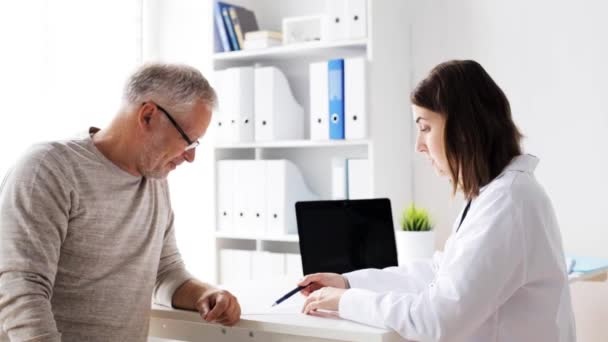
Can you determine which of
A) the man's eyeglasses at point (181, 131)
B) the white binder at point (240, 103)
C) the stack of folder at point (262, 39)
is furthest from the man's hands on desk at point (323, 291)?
the stack of folder at point (262, 39)

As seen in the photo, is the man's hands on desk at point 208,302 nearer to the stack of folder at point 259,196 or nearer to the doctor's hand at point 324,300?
the doctor's hand at point 324,300

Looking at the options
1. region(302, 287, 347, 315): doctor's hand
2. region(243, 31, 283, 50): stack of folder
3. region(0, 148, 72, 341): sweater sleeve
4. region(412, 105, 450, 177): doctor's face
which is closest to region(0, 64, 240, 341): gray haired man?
region(0, 148, 72, 341): sweater sleeve

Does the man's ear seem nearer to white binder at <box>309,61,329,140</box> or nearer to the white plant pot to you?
the white plant pot

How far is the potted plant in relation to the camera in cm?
294

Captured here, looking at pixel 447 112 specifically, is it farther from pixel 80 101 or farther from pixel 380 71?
pixel 80 101

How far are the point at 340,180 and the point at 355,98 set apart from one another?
362 mm

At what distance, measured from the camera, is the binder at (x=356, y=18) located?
3.22m

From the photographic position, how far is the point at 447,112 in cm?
177

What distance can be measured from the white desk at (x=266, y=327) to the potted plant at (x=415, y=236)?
0.93 metres

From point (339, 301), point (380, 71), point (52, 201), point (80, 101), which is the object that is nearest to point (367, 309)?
point (339, 301)

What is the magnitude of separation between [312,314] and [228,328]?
207mm

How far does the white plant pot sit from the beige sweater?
1168 millimetres

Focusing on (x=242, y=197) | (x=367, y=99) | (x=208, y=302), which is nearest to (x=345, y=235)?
(x=208, y=302)

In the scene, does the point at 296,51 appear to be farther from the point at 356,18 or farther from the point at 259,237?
the point at 259,237
